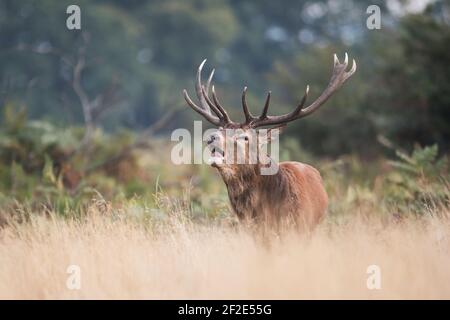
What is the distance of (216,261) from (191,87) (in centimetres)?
2698

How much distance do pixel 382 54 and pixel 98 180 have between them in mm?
9164

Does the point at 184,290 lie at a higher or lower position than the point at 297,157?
lower

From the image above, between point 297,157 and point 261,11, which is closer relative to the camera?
point 297,157

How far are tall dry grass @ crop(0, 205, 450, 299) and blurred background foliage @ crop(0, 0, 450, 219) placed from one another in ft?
4.48

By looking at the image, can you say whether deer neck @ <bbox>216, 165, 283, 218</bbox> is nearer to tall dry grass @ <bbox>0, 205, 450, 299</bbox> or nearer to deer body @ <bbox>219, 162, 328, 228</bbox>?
deer body @ <bbox>219, 162, 328, 228</bbox>

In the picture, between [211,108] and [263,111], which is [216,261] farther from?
[211,108]

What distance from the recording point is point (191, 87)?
33.0 metres

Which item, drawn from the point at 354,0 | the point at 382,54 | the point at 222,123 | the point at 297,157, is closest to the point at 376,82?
the point at 382,54

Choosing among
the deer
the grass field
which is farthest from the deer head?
the grass field

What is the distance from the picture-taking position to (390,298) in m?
5.60

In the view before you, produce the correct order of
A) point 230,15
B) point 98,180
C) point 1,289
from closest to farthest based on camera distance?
point 1,289, point 98,180, point 230,15

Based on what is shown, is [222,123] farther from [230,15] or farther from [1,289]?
[230,15]

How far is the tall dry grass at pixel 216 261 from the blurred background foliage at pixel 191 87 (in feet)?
4.48

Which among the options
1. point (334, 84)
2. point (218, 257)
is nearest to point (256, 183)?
point (218, 257)
